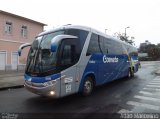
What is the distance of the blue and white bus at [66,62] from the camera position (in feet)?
22.2

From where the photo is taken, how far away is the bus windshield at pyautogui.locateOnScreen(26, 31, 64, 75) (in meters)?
6.83

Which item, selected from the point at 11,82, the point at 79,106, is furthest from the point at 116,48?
the point at 11,82

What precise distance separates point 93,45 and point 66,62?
92.5 inches

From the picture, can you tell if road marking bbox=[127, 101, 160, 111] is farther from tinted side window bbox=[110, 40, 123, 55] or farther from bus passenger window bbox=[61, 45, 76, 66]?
tinted side window bbox=[110, 40, 123, 55]

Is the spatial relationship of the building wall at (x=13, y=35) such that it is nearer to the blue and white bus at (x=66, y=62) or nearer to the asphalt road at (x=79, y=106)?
the blue and white bus at (x=66, y=62)

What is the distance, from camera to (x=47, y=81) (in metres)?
6.69

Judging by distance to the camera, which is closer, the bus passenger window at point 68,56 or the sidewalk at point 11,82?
the bus passenger window at point 68,56

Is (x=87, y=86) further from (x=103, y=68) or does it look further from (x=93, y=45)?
(x=93, y=45)

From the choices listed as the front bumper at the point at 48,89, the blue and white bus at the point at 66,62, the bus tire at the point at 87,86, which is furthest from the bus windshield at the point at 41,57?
the bus tire at the point at 87,86

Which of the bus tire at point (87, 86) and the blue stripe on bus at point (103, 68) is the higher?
the blue stripe on bus at point (103, 68)

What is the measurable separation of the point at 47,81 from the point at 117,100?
9.97 ft

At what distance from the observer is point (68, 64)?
723cm

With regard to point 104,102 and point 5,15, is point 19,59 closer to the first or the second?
point 5,15

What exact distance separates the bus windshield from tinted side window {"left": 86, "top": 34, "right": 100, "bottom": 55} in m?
1.71
